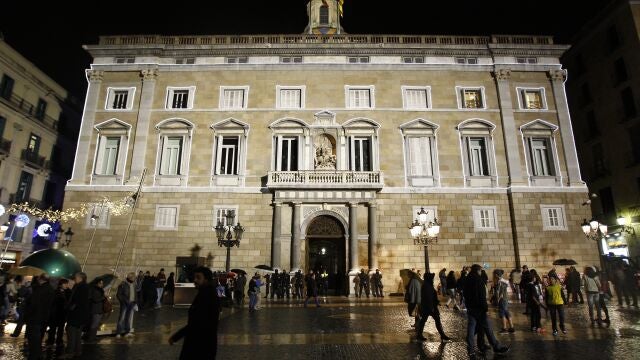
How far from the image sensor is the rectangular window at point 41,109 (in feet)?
99.8

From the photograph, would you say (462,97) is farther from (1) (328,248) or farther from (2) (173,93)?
(2) (173,93)

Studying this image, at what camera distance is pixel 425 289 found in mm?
9117

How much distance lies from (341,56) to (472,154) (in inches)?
437

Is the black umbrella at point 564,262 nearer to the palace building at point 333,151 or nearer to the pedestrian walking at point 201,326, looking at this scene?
the palace building at point 333,151

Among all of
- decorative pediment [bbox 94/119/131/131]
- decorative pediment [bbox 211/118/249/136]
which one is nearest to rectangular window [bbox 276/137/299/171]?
decorative pediment [bbox 211/118/249/136]

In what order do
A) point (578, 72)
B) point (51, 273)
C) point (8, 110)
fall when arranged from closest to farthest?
point (51, 273), point (8, 110), point (578, 72)

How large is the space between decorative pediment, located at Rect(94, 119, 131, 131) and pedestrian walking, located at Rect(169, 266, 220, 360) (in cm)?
2301

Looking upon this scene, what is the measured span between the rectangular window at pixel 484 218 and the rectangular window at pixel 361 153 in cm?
724

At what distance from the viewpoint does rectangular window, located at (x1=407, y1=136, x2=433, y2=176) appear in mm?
23797

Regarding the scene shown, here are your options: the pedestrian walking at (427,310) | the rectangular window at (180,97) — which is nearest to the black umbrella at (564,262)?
the pedestrian walking at (427,310)

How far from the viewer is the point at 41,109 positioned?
31109 millimetres

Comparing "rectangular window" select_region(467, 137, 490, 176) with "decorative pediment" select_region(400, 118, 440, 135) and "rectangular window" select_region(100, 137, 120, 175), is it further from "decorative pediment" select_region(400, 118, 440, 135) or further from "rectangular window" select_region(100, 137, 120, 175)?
"rectangular window" select_region(100, 137, 120, 175)

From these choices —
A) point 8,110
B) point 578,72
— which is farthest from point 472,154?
point 8,110

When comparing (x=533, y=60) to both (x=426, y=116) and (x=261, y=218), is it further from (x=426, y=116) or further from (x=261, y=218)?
(x=261, y=218)
